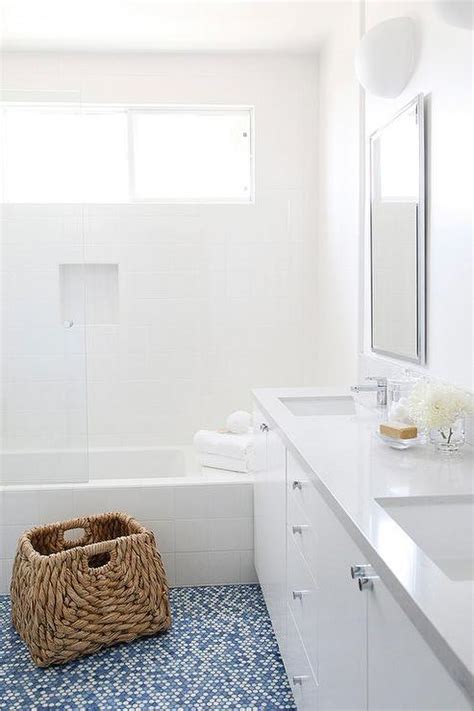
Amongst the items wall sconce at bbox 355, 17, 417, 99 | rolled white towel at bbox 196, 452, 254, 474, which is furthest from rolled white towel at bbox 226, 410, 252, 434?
wall sconce at bbox 355, 17, 417, 99

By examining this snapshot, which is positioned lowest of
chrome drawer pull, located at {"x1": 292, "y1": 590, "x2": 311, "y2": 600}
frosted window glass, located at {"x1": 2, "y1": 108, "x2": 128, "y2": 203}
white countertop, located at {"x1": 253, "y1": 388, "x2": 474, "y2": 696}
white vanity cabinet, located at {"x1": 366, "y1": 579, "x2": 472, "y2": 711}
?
chrome drawer pull, located at {"x1": 292, "y1": 590, "x2": 311, "y2": 600}

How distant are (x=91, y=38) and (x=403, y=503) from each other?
340 centimetres

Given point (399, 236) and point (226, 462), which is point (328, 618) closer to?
point (399, 236)

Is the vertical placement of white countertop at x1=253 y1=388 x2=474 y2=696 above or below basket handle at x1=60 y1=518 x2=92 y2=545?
above

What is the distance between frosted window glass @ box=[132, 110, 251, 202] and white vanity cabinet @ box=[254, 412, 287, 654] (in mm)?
1907

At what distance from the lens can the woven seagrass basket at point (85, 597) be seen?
2523 mm

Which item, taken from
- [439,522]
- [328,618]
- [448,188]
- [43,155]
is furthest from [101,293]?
[439,522]

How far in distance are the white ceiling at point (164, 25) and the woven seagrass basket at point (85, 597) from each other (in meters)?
2.50

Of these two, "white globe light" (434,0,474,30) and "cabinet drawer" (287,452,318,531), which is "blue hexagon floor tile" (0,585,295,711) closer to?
"cabinet drawer" (287,452,318,531)

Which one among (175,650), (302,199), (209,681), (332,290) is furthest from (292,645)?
(302,199)

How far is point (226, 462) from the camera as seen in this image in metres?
3.44

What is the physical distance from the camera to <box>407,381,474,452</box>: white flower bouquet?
1.86 meters

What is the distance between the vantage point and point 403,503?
1428mm

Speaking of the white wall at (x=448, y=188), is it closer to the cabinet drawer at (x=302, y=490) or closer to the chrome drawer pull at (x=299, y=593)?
the cabinet drawer at (x=302, y=490)
